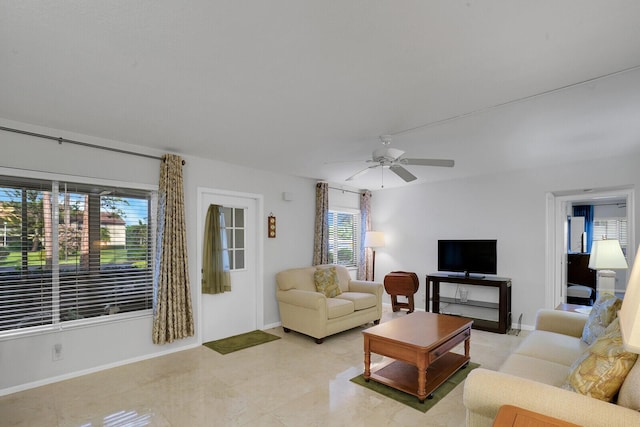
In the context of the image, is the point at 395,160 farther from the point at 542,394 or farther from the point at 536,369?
the point at 542,394

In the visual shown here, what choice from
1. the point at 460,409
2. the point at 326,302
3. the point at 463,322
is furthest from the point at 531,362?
the point at 326,302

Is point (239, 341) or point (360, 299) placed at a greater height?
point (360, 299)

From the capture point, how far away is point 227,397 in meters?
2.96

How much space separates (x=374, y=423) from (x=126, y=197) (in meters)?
3.42

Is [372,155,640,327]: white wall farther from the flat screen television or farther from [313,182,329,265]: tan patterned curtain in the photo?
[313,182,329,265]: tan patterned curtain

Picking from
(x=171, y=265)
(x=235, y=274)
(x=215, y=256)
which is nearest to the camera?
(x=171, y=265)

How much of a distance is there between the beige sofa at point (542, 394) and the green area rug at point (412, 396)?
751 millimetres

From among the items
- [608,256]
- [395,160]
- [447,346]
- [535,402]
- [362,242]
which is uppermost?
[395,160]

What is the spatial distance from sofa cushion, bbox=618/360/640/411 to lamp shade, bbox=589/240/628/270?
8.02ft

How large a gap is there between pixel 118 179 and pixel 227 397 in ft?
8.45

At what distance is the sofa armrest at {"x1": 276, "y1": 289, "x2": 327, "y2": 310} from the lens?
4.35 metres

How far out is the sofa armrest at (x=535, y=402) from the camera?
150 cm

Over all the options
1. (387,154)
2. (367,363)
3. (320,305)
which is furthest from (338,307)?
(387,154)

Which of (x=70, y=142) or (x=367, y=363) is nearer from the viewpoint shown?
(x=367, y=363)
